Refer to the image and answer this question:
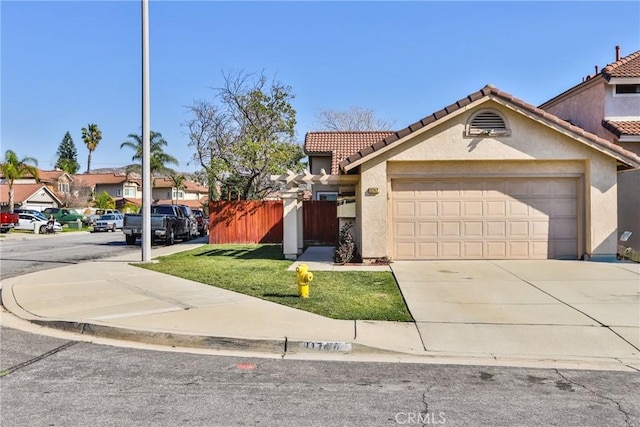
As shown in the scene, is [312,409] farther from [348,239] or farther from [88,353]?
[348,239]

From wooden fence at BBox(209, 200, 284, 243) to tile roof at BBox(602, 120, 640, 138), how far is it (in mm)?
13369

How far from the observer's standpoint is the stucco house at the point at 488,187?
44.6 ft

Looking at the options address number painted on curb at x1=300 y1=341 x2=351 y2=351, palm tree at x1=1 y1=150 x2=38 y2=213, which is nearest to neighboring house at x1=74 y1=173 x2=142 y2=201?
palm tree at x1=1 y1=150 x2=38 y2=213

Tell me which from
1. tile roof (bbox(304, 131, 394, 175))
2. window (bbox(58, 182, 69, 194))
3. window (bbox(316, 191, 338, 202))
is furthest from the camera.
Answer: window (bbox(58, 182, 69, 194))

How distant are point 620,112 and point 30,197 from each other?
198ft

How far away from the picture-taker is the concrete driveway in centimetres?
663

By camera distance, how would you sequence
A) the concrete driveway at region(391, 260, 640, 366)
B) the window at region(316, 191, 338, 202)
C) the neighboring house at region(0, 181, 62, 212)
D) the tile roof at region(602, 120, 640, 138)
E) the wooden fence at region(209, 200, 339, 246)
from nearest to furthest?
the concrete driveway at region(391, 260, 640, 366) < the tile roof at region(602, 120, 640, 138) < the wooden fence at region(209, 200, 339, 246) < the window at region(316, 191, 338, 202) < the neighboring house at region(0, 181, 62, 212)

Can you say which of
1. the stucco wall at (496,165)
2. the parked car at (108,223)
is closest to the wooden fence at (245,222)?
the stucco wall at (496,165)

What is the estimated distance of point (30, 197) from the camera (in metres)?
58.6

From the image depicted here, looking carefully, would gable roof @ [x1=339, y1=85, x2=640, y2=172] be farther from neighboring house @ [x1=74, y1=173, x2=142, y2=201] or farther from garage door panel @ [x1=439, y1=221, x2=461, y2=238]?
neighboring house @ [x1=74, y1=173, x2=142, y2=201]

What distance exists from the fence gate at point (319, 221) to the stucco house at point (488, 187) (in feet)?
24.6

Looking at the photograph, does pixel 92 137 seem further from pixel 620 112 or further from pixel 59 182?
pixel 620 112

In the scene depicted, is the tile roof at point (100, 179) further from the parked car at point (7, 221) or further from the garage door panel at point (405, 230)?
the garage door panel at point (405, 230)

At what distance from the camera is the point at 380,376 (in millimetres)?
5512
